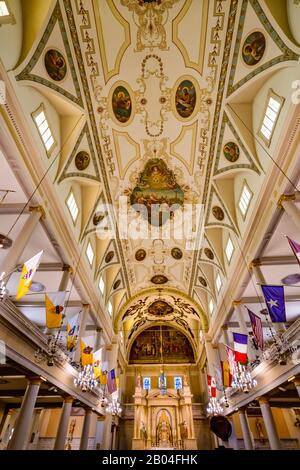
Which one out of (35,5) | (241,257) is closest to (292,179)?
(241,257)

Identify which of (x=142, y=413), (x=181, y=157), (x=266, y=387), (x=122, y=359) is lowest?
(x=266, y=387)

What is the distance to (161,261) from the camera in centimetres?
2253

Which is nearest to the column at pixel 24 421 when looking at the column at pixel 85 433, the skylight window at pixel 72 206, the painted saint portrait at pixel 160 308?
the column at pixel 85 433

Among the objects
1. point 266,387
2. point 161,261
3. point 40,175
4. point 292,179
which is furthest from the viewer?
point 161,261

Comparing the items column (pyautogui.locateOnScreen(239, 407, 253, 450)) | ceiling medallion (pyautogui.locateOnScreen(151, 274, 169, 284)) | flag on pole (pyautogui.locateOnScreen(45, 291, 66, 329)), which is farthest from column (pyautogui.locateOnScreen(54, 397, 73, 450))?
ceiling medallion (pyautogui.locateOnScreen(151, 274, 169, 284))

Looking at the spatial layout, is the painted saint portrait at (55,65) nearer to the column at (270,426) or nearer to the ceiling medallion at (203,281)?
the column at (270,426)

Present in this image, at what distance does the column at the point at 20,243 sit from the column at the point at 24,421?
5.11 m

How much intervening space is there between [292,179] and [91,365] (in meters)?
13.2

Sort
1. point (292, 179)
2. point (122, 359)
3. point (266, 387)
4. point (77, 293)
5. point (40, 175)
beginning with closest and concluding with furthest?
point (292, 179)
point (40, 175)
point (266, 387)
point (77, 293)
point (122, 359)

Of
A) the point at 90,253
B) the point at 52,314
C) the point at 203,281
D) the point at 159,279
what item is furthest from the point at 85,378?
the point at 159,279

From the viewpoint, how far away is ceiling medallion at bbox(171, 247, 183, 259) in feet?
68.2

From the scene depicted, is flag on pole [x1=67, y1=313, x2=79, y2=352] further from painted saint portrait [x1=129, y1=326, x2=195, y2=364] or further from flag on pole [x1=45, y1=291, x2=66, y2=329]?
painted saint portrait [x1=129, y1=326, x2=195, y2=364]

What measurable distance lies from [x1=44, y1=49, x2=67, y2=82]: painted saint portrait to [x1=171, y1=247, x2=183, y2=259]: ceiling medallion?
14.0 metres
